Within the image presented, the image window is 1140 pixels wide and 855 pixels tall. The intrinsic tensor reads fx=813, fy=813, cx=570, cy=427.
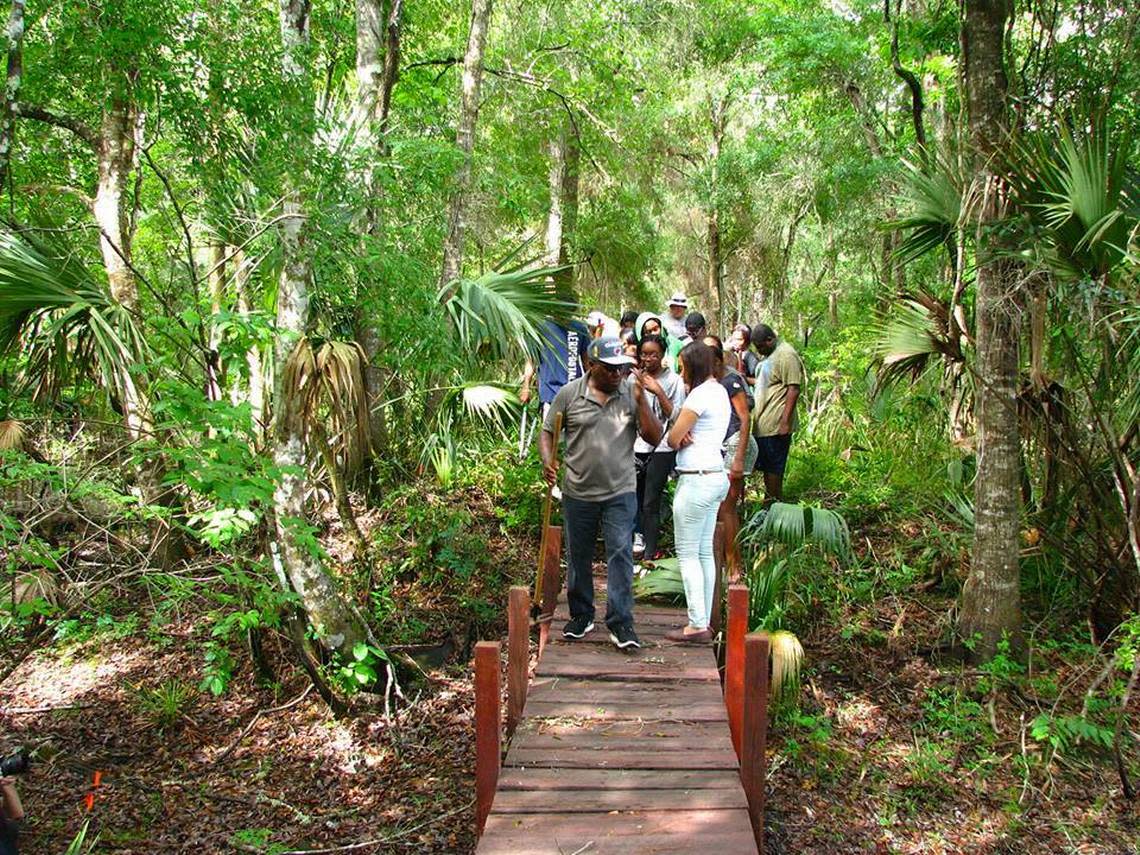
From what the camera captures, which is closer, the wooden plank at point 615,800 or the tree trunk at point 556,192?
the wooden plank at point 615,800

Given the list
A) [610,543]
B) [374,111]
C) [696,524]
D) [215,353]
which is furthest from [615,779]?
[374,111]

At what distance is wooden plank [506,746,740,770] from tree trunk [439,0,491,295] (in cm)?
528

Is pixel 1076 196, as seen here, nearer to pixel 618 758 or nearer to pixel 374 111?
pixel 618 758

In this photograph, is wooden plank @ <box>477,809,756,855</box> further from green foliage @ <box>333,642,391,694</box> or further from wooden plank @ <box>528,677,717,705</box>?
green foliage @ <box>333,642,391,694</box>

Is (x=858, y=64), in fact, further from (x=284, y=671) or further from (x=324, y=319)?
(x=284, y=671)

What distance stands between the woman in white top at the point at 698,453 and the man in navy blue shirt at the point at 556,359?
9.38ft

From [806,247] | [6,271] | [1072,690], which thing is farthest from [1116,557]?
[806,247]

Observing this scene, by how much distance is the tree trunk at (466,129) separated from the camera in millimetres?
8383

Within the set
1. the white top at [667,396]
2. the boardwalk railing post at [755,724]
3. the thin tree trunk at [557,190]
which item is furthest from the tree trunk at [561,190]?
the boardwalk railing post at [755,724]

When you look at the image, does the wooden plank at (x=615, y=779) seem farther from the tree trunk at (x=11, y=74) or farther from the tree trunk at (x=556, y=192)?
the tree trunk at (x=556, y=192)

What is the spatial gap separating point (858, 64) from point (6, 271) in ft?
39.9

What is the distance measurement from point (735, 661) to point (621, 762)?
0.87 meters

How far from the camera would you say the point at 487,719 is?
3.93m

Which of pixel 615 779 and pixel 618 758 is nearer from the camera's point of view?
pixel 615 779
